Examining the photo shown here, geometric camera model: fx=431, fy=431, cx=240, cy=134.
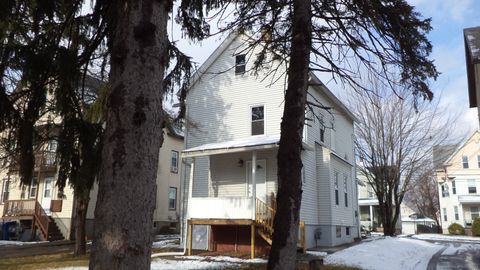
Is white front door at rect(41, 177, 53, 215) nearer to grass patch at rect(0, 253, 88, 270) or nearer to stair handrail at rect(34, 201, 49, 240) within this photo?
stair handrail at rect(34, 201, 49, 240)

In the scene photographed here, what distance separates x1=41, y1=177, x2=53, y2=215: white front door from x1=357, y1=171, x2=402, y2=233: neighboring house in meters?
24.7

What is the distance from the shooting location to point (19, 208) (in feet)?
86.7

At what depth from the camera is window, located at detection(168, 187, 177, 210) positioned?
31.7m

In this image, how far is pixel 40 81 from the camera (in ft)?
15.5

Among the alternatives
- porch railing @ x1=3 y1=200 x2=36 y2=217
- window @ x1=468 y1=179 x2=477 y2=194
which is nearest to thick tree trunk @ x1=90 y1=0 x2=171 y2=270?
porch railing @ x1=3 y1=200 x2=36 y2=217

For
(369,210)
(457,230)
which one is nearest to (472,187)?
(457,230)

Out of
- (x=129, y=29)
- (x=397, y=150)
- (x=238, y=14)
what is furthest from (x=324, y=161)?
(x=129, y=29)

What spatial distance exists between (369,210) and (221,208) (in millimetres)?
31892

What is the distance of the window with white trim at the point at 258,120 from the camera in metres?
18.1

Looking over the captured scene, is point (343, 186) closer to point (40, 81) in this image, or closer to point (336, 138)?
point (336, 138)

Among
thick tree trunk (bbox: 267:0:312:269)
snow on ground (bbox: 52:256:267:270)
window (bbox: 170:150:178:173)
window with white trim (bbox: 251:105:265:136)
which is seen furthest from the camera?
window (bbox: 170:150:178:173)

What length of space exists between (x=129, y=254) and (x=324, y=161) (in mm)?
17968

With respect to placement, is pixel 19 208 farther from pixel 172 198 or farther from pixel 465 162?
pixel 465 162

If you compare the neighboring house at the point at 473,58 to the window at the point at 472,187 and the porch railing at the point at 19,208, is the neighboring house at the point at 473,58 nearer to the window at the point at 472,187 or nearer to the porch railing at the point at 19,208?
the porch railing at the point at 19,208
